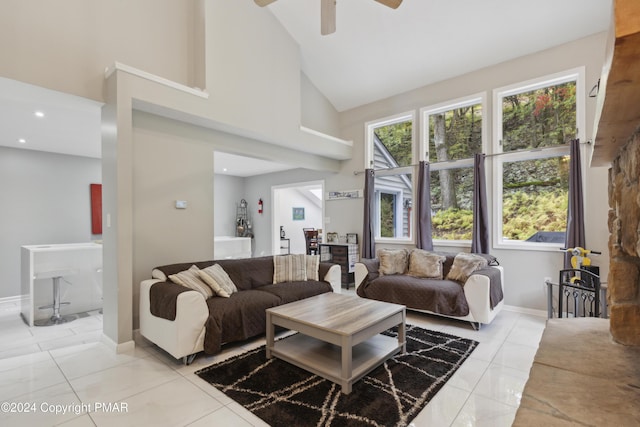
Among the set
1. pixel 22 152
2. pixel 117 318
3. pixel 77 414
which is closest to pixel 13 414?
pixel 77 414

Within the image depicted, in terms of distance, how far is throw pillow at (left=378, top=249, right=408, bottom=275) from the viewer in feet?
14.3

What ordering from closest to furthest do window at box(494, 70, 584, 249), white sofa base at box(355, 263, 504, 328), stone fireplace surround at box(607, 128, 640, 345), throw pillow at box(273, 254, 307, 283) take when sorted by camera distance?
stone fireplace surround at box(607, 128, 640, 345), white sofa base at box(355, 263, 504, 328), window at box(494, 70, 584, 249), throw pillow at box(273, 254, 307, 283)

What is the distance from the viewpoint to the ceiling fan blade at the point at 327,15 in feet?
8.79

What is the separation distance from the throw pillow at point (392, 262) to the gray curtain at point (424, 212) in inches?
21.4

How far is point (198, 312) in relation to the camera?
2.67m

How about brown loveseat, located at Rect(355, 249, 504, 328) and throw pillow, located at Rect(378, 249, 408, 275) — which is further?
throw pillow, located at Rect(378, 249, 408, 275)

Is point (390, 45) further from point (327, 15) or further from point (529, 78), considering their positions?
point (327, 15)

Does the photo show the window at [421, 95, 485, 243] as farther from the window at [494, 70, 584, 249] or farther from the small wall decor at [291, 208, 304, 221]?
the small wall decor at [291, 208, 304, 221]

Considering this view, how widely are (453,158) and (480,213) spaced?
102 centimetres

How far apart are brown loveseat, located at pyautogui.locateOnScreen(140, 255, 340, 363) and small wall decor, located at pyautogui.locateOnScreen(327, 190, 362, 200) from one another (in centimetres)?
266

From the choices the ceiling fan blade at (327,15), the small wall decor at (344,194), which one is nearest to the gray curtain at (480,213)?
the small wall decor at (344,194)

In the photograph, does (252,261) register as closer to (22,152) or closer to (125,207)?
(125,207)

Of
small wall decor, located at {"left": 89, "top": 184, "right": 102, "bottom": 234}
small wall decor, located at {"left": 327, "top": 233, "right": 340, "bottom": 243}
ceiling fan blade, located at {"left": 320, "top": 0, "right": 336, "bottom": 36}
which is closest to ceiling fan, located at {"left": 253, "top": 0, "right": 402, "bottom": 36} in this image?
ceiling fan blade, located at {"left": 320, "top": 0, "right": 336, "bottom": 36}

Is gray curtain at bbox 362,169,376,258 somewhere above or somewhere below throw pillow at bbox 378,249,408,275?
above
